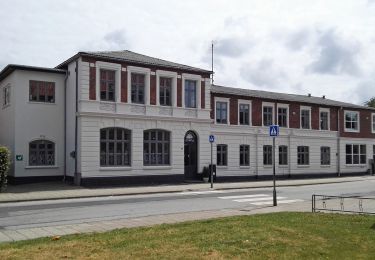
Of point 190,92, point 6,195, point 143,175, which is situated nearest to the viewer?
point 6,195

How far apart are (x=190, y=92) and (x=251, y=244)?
25.1 m

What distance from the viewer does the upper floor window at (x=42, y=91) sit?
1178 inches

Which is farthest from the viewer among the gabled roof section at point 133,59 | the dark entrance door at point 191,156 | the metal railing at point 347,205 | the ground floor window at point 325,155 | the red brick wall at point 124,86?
the ground floor window at point 325,155

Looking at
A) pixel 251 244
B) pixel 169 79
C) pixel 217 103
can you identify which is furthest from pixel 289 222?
pixel 217 103

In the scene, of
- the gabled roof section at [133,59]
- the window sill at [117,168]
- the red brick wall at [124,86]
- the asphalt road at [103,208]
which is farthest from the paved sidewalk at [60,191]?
the gabled roof section at [133,59]

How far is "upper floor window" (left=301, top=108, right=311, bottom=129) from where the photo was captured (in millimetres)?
42125

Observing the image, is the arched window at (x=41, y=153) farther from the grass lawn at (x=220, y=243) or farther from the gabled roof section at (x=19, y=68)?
the grass lawn at (x=220, y=243)

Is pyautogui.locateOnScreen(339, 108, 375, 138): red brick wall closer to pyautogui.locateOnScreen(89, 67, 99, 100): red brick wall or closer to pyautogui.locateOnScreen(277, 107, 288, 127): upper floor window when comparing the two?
pyautogui.locateOnScreen(277, 107, 288, 127): upper floor window

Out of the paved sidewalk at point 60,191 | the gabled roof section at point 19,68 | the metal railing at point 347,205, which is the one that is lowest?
the paved sidewalk at point 60,191

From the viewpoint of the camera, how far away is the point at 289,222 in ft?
39.0

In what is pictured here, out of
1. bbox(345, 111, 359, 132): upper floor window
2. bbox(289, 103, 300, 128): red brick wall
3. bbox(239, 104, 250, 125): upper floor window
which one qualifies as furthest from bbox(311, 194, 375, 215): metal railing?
bbox(345, 111, 359, 132): upper floor window

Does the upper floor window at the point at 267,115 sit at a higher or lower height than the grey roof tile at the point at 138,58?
lower

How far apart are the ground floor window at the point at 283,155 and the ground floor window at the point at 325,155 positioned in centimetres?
470

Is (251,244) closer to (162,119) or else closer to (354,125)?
(162,119)
